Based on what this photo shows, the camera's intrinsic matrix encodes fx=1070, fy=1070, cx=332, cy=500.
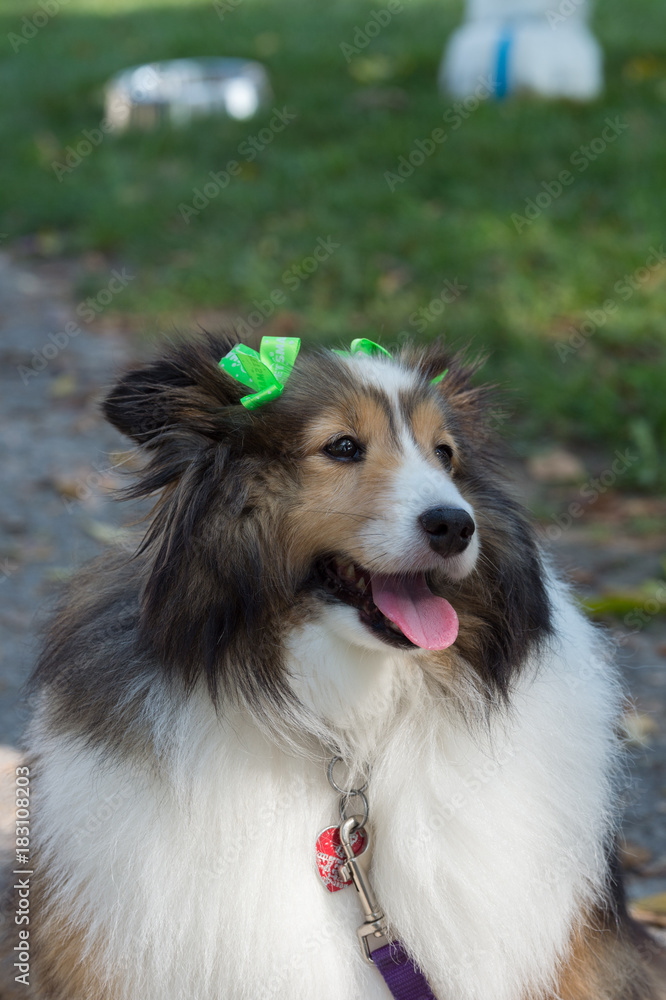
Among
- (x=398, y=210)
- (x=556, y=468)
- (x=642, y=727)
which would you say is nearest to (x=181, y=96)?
(x=398, y=210)

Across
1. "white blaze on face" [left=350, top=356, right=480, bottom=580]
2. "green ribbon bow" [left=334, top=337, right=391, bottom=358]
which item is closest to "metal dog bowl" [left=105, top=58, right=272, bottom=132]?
"green ribbon bow" [left=334, top=337, right=391, bottom=358]

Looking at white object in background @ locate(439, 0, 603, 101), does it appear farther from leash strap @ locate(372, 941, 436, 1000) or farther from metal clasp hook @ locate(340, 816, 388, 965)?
leash strap @ locate(372, 941, 436, 1000)

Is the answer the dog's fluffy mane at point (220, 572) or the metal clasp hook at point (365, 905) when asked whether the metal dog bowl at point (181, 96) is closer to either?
the dog's fluffy mane at point (220, 572)

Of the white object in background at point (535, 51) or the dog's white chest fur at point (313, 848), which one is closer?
the dog's white chest fur at point (313, 848)

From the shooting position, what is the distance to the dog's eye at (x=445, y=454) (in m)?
2.51

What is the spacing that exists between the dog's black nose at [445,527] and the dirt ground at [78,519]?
809mm

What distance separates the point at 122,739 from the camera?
2338 millimetres

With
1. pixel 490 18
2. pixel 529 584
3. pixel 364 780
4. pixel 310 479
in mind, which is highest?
pixel 490 18

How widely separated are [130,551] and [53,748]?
0.51 metres

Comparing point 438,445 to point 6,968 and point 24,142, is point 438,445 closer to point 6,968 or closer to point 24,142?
point 6,968

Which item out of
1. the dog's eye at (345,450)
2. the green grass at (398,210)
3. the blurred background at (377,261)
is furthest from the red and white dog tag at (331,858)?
the green grass at (398,210)

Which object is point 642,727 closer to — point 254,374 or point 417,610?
point 417,610

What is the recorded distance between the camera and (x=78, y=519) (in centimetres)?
567

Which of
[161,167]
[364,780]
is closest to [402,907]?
[364,780]
